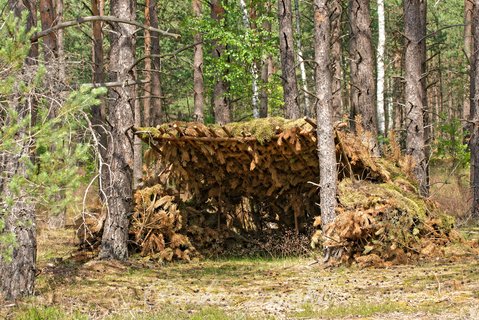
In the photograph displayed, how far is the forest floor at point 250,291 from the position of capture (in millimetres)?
8734

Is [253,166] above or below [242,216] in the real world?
above

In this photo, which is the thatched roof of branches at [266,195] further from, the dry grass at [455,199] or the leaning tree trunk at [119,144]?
the dry grass at [455,199]

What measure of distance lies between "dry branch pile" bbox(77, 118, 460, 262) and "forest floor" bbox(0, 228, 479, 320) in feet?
2.10

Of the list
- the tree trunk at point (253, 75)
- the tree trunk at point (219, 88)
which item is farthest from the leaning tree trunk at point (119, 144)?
the tree trunk at point (253, 75)

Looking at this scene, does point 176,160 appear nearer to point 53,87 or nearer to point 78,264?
point 78,264

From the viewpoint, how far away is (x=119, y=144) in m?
13.8

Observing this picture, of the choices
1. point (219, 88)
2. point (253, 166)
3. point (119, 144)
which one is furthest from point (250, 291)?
point (219, 88)

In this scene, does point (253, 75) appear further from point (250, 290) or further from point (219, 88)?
point (250, 290)

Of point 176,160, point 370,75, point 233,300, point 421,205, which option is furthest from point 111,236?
point 370,75

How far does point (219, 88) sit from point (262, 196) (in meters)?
9.91

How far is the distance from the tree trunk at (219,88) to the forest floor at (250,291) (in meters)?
10.9

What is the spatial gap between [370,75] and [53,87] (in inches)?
351

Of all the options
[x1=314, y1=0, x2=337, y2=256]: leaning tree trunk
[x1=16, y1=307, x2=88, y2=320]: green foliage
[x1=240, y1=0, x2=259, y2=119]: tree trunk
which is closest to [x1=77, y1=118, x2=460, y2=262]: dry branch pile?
[x1=314, y1=0, x2=337, y2=256]: leaning tree trunk

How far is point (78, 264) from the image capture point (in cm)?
1379
